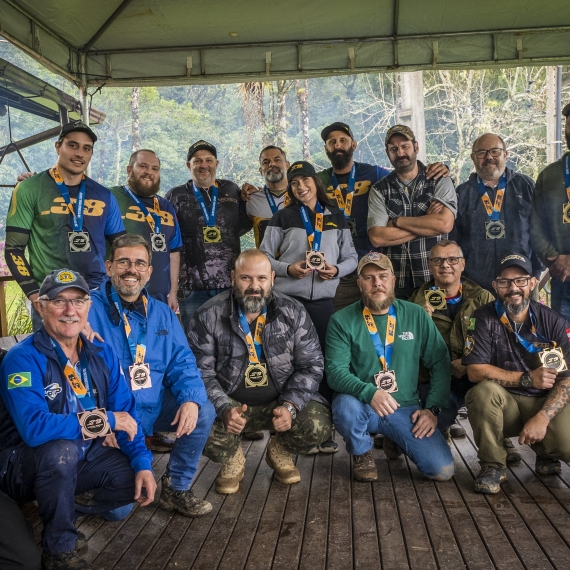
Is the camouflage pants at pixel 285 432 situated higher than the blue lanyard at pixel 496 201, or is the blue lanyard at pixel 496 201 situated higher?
the blue lanyard at pixel 496 201

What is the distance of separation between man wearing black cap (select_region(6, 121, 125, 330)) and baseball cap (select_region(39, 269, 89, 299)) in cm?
110

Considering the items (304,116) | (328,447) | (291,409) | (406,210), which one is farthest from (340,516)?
(304,116)

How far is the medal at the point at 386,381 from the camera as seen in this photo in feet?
12.7

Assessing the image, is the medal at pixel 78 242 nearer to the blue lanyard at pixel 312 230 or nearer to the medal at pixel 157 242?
the medal at pixel 157 242

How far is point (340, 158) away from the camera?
4.93 m

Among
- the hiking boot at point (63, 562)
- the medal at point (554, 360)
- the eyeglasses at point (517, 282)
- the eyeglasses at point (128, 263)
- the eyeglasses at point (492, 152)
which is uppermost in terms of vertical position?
the eyeglasses at point (492, 152)

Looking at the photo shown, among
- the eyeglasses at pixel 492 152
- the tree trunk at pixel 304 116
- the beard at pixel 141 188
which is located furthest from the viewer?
the tree trunk at pixel 304 116

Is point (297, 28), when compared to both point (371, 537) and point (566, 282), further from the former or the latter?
point (371, 537)

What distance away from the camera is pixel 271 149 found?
5.17m

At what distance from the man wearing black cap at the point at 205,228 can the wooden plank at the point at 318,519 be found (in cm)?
166

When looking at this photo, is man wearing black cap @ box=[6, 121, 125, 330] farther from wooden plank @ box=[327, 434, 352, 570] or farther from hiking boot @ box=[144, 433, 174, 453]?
wooden plank @ box=[327, 434, 352, 570]

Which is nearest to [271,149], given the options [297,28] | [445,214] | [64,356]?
[297,28]

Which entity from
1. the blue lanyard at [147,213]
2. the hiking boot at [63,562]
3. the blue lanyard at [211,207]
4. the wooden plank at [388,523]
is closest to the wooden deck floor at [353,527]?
the wooden plank at [388,523]

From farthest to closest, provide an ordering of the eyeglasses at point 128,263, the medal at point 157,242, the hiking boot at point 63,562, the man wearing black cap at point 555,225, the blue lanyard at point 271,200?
the blue lanyard at point 271,200 < the medal at point 157,242 < the man wearing black cap at point 555,225 < the eyeglasses at point 128,263 < the hiking boot at point 63,562
